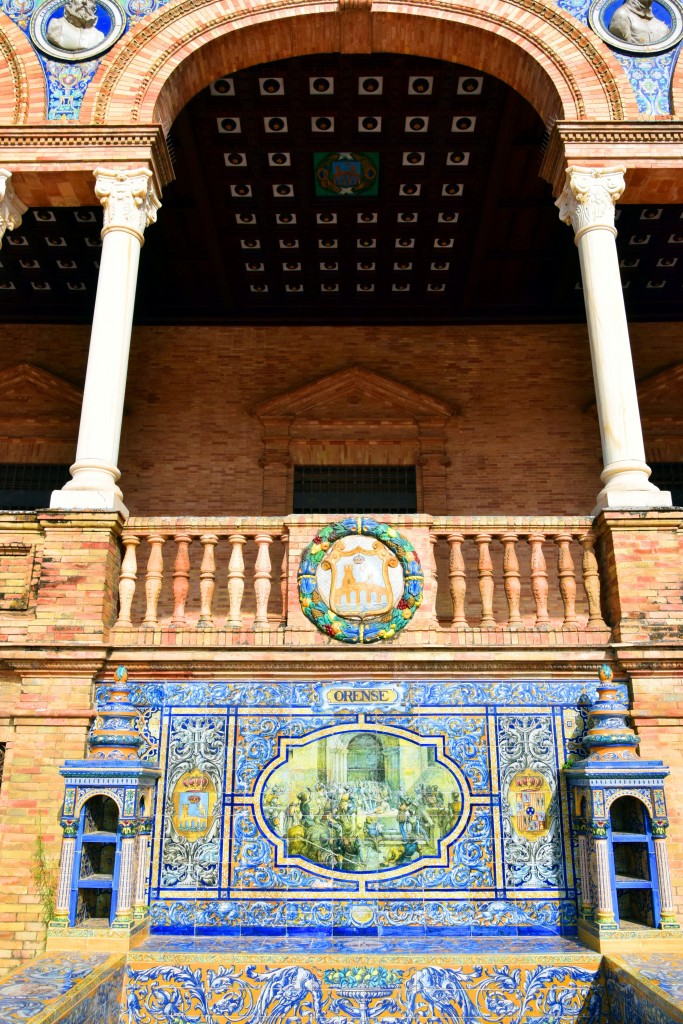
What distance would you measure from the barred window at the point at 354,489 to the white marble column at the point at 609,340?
4.67m

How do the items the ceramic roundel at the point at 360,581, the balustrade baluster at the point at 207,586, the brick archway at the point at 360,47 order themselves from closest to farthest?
the ceramic roundel at the point at 360,581, the balustrade baluster at the point at 207,586, the brick archway at the point at 360,47

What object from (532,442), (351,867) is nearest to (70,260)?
(532,442)

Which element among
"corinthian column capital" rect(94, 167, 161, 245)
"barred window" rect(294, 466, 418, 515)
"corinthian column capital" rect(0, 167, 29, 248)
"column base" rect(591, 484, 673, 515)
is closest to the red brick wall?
"barred window" rect(294, 466, 418, 515)

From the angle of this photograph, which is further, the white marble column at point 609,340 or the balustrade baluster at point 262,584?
the white marble column at point 609,340

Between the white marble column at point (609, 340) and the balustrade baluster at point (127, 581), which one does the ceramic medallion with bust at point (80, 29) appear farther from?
the balustrade baluster at point (127, 581)

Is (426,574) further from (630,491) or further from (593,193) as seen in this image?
(593,193)

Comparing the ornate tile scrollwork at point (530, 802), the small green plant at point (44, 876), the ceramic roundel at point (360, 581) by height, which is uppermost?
the ceramic roundel at point (360, 581)

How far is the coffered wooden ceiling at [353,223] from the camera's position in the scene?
9.83 metres

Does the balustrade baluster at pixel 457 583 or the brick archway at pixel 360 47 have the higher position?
the brick archway at pixel 360 47

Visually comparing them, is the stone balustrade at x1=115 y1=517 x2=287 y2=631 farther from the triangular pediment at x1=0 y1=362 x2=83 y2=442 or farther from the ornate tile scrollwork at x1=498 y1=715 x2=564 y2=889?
the triangular pediment at x1=0 y1=362 x2=83 y2=442

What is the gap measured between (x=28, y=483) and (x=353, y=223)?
565 centimetres

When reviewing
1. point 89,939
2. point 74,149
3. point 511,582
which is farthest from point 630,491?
point 74,149

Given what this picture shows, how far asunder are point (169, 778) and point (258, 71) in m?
7.25

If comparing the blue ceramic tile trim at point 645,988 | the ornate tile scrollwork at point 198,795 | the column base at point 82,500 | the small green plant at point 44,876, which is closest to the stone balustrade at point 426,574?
the column base at point 82,500
